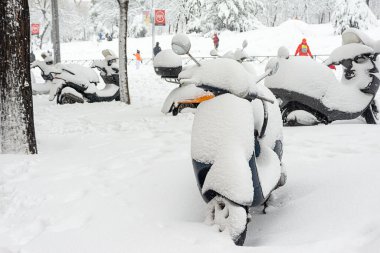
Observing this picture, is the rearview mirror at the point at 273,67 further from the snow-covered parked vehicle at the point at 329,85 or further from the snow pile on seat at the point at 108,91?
the snow pile on seat at the point at 108,91

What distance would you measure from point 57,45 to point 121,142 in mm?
10238

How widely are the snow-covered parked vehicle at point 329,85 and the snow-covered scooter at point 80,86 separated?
572cm

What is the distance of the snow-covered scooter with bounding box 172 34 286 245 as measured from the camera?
2520 millimetres

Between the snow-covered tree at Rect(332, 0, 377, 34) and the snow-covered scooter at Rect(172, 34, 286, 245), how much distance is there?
3159cm

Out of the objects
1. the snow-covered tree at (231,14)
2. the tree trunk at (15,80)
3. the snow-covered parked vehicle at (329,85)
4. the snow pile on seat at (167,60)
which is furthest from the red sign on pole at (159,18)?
the tree trunk at (15,80)

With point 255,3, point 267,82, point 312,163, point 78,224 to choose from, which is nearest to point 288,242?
point 78,224

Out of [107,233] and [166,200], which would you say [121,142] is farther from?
[107,233]

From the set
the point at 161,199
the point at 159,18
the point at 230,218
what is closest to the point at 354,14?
the point at 159,18

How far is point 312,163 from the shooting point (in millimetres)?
4426

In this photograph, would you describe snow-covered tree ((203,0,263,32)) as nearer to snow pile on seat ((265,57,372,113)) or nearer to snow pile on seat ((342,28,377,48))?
snow pile on seat ((342,28,377,48))

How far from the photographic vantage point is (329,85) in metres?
6.76

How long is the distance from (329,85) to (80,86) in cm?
689

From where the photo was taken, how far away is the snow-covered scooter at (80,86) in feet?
34.4

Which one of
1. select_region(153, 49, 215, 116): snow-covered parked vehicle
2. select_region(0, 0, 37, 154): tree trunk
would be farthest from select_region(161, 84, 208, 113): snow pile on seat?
select_region(0, 0, 37, 154): tree trunk
